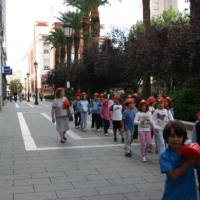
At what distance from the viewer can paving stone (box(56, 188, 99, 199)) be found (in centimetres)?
494

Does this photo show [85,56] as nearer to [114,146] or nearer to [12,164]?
[114,146]

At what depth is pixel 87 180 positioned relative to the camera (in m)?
5.75

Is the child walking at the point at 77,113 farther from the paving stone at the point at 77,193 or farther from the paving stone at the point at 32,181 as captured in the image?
the paving stone at the point at 77,193

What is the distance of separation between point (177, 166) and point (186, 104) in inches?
469

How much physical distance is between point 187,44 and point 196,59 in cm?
65

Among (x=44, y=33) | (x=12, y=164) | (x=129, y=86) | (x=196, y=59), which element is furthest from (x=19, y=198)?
(x=44, y=33)

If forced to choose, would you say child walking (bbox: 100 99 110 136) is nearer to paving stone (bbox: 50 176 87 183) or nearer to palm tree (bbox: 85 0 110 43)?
paving stone (bbox: 50 176 87 183)

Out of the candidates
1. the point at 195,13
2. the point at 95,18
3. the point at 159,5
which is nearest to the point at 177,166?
the point at 195,13

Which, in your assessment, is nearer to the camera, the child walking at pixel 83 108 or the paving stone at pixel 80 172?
the paving stone at pixel 80 172

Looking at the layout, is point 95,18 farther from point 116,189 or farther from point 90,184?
point 116,189

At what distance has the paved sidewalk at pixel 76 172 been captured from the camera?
16.5ft

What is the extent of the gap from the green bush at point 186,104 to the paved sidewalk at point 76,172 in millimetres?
4668

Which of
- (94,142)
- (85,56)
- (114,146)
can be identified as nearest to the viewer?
(114,146)

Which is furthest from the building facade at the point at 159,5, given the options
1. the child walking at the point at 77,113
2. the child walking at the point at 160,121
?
the child walking at the point at 160,121
